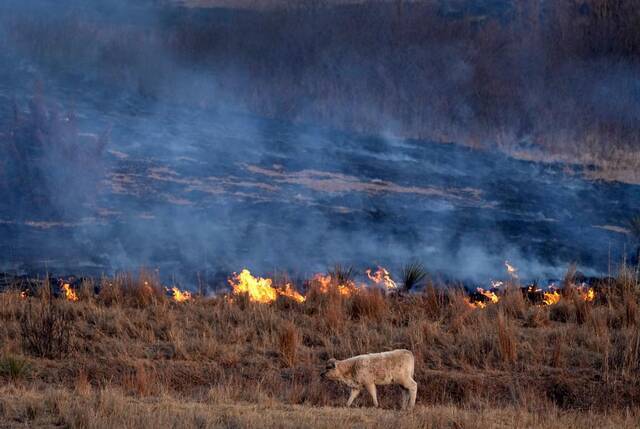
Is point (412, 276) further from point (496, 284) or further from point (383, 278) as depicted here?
point (496, 284)

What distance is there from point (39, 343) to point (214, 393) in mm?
2407

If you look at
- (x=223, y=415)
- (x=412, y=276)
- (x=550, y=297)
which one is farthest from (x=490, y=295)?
(x=223, y=415)

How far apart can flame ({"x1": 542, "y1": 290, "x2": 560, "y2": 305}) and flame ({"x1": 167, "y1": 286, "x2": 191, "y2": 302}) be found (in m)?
4.27

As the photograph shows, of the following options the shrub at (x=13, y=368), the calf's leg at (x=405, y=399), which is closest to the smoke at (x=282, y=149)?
the shrub at (x=13, y=368)

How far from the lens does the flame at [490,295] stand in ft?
38.4

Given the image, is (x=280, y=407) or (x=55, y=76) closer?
(x=280, y=407)

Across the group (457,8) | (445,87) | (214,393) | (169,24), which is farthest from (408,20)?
(214,393)

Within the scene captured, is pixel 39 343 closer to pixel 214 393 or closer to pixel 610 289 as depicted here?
pixel 214 393

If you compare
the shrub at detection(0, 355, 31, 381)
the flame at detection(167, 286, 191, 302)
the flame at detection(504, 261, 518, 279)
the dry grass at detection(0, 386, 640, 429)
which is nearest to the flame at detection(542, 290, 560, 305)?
the flame at detection(504, 261, 518, 279)

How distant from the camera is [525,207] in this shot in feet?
59.2

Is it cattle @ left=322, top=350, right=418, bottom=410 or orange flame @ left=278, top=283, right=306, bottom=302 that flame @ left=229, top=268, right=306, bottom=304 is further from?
cattle @ left=322, top=350, right=418, bottom=410

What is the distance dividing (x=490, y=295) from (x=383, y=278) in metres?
1.45

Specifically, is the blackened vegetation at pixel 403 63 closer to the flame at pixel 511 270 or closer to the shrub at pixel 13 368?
the flame at pixel 511 270

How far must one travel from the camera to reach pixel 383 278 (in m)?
12.9
